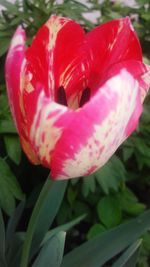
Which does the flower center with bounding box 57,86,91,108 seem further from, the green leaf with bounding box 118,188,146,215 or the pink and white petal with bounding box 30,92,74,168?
the green leaf with bounding box 118,188,146,215

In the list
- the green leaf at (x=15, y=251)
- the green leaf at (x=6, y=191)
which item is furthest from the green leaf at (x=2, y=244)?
the green leaf at (x=6, y=191)

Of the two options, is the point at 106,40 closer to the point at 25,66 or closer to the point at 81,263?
the point at 25,66

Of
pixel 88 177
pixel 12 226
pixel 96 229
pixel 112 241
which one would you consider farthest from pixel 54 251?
pixel 96 229

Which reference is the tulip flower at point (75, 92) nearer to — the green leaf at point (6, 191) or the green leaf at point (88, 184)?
the green leaf at point (6, 191)

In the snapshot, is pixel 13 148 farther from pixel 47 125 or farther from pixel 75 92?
pixel 47 125

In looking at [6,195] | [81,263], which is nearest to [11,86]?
[81,263]

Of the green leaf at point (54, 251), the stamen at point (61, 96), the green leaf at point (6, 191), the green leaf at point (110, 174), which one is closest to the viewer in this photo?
the stamen at point (61, 96)
